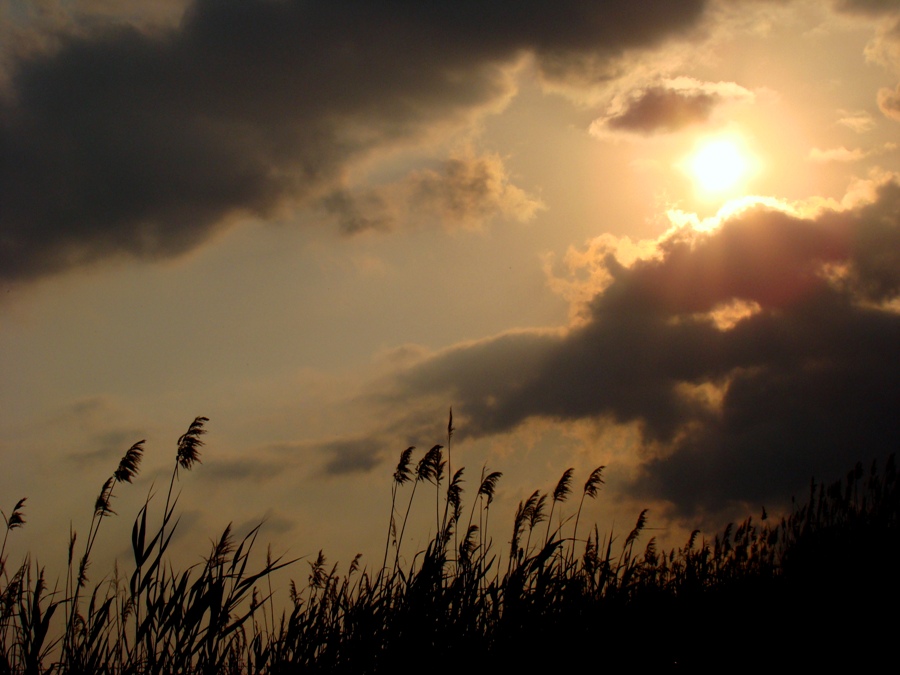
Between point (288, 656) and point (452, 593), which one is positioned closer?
point (288, 656)

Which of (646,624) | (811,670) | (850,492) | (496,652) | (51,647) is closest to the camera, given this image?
(51,647)

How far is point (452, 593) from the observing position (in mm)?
5160

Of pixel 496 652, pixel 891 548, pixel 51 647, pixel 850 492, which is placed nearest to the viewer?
pixel 51 647

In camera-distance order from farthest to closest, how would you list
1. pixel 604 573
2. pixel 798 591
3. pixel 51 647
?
pixel 798 591 → pixel 604 573 → pixel 51 647

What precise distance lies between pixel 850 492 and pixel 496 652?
8582 millimetres

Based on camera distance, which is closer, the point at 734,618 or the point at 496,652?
the point at 496,652

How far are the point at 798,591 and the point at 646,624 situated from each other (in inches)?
83.4

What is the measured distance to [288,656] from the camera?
4.56 meters

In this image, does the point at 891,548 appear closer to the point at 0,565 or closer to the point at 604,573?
the point at 604,573

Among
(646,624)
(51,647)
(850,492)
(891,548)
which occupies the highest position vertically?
(850,492)

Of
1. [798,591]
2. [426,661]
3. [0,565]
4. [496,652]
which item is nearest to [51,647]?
[0,565]

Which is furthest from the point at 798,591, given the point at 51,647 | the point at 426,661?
the point at 51,647

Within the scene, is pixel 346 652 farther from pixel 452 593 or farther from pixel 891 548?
pixel 891 548

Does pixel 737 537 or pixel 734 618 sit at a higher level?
pixel 737 537
